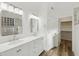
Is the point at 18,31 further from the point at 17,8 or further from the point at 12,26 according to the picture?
the point at 17,8

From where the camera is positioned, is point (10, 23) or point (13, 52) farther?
point (10, 23)

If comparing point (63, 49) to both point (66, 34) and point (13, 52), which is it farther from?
point (13, 52)

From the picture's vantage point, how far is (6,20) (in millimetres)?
1864

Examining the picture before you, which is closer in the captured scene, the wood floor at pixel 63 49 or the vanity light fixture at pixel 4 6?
the vanity light fixture at pixel 4 6

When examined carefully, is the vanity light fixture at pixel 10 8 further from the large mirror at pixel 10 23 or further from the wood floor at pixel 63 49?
the wood floor at pixel 63 49

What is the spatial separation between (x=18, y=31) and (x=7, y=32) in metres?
0.39

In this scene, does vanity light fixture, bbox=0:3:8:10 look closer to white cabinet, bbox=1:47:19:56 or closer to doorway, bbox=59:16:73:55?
white cabinet, bbox=1:47:19:56

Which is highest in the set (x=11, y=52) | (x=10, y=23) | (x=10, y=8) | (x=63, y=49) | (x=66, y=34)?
(x=10, y=8)

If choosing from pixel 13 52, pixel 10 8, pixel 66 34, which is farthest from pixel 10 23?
pixel 66 34

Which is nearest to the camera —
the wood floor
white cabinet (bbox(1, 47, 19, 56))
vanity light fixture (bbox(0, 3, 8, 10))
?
white cabinet (bbox(1, 47, 19, 56))

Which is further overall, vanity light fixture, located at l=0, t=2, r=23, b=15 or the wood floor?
the wood floor

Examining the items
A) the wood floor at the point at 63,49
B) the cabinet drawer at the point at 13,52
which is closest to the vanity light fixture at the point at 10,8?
the cabinet drawer at the point at 13,52

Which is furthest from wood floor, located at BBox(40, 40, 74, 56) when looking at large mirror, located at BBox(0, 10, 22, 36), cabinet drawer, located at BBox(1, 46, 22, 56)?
large mirror, located at BBox(0, 10, 22, 36)

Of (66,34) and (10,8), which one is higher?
(10,8)
